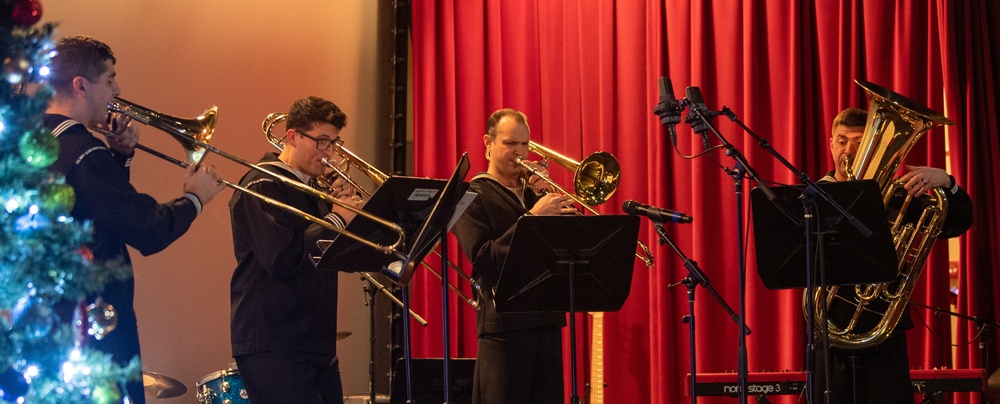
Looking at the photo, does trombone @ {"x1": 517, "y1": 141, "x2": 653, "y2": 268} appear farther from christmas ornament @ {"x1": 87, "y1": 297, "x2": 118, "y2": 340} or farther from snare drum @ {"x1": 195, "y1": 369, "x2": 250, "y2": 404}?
christmas ornament @ {"x1": 87, "y1": 297, "x2": 118, "y2": 340}

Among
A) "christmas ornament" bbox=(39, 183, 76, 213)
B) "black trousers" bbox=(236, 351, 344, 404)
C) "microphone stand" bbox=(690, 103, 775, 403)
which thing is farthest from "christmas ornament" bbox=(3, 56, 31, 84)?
"microphone stand" bbox=(690, 103, 775, 403)

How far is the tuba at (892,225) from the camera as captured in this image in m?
4.18

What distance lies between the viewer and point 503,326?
418 cm

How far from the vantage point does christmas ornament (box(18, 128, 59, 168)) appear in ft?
6.45

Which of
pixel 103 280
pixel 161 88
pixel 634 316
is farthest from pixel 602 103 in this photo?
pixel 103 280

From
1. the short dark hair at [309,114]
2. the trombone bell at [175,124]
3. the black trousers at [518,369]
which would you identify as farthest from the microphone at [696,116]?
the trombone bell at [175,124]

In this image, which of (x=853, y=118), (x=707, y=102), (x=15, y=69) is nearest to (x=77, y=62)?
(x=15, y=69)

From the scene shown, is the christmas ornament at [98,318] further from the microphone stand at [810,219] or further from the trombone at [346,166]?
the microphone stand at [810,219]

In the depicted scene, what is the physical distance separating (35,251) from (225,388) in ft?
7.75

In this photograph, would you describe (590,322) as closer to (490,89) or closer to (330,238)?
(490,89)

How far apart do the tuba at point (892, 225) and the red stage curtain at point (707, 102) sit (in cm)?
132

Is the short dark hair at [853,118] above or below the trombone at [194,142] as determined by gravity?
above

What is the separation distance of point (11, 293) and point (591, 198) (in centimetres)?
315

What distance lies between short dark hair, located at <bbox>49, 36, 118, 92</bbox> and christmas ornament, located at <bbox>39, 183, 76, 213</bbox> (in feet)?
3.83
